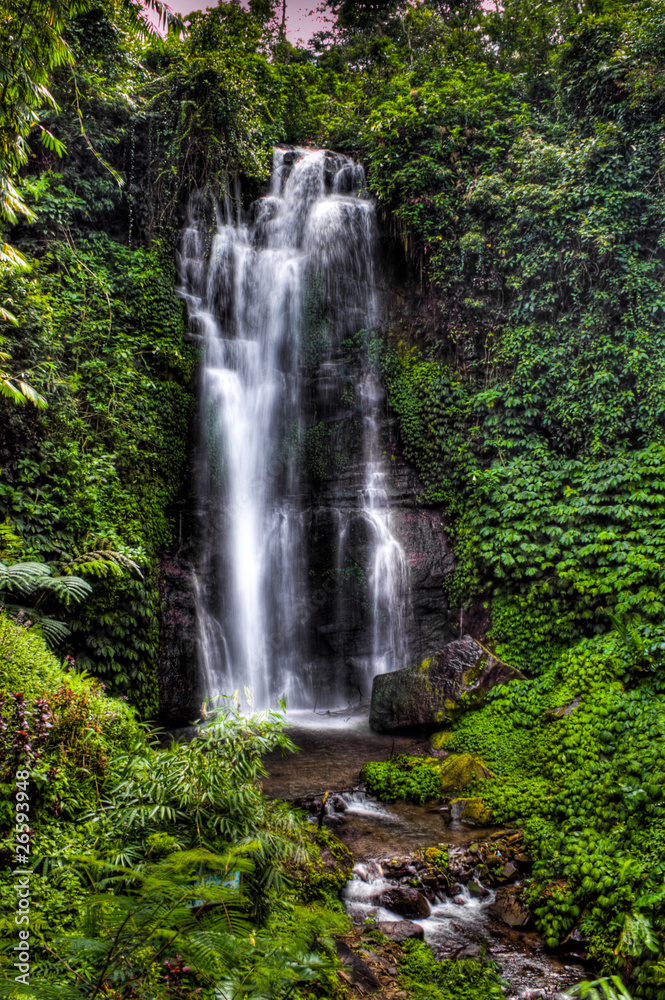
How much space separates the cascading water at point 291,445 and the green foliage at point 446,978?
6.10 m

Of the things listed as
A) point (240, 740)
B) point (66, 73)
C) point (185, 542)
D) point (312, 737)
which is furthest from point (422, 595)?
point (66, 73)

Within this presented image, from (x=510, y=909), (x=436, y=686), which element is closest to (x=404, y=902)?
(x=510, y=909)

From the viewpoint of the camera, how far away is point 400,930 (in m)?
4.47

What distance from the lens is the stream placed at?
4.26 meters

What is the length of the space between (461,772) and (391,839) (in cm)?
Result: 154

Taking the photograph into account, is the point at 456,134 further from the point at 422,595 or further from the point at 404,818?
the point at 404,818

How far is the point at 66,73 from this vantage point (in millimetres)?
10641

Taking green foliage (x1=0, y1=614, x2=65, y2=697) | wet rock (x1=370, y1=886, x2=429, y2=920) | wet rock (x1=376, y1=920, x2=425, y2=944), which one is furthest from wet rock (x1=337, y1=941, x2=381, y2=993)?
green foliage (x1=0, y1=614, x2=65, y2=697)

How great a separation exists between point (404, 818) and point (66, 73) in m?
14.3

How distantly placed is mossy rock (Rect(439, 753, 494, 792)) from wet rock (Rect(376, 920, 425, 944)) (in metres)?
2.43

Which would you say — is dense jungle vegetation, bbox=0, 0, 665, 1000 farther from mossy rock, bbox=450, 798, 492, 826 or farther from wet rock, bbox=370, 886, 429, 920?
wet rock, bbox=370, 886, 429, 920

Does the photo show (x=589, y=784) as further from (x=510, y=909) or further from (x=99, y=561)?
(x=99, y=561)

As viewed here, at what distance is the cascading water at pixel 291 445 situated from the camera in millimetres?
10578

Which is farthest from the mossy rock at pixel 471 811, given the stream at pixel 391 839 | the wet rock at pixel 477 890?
the wet rock at pixel 477 890
